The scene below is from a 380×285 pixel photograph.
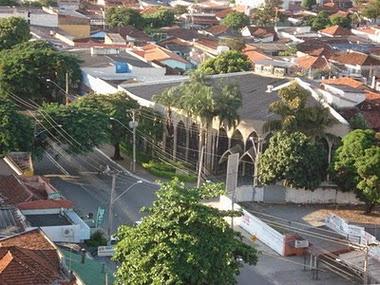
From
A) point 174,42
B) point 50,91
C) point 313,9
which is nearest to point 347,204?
point 50,91

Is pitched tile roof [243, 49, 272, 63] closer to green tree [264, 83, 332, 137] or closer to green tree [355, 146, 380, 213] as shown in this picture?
green tree [264, 83, 332, 137]

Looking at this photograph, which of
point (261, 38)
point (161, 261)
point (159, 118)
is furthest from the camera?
point (261, 38)

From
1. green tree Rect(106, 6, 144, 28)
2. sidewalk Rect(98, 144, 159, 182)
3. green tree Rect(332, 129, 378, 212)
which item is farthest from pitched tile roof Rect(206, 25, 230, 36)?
green tree Rect(332, 129, 378, 212)

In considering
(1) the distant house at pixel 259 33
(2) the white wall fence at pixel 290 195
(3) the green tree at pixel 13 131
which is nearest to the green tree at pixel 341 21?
(1) the distant house at pixel 259 33

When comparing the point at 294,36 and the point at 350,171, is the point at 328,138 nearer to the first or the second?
the point at 350,171

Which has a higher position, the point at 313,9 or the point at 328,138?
the point at 328,138

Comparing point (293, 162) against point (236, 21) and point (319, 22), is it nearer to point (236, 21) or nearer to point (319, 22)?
point (236, 21)
